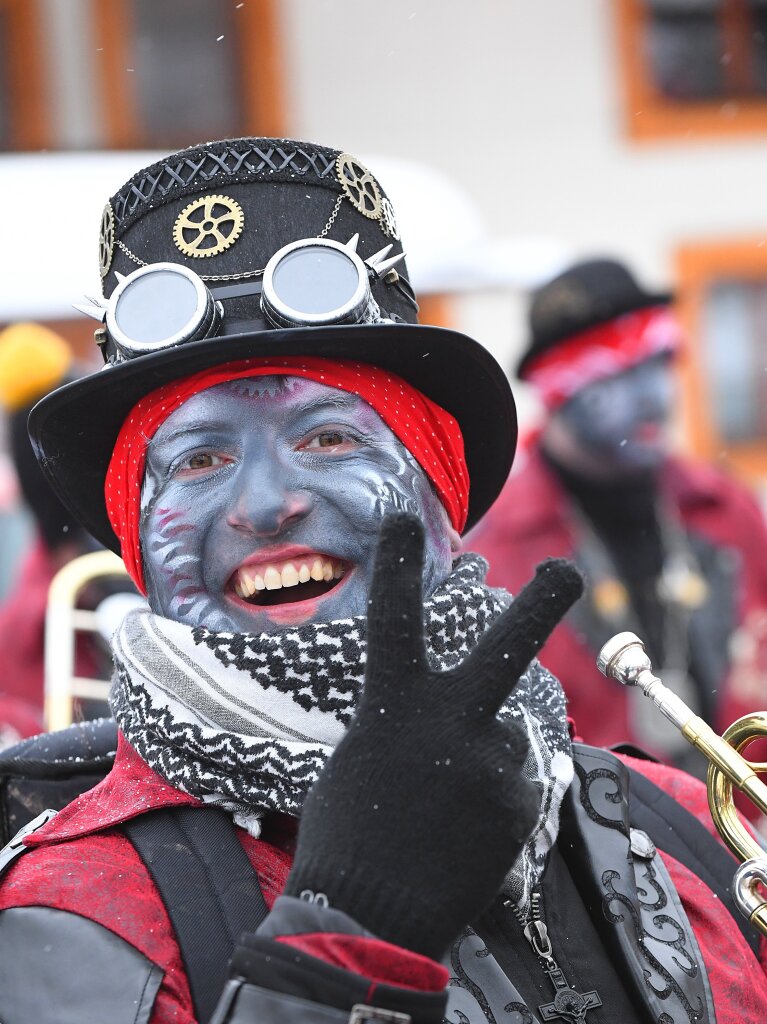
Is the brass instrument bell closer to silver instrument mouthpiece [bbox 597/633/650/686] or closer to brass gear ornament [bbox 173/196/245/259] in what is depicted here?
silver instrument mouthpiece [bbox 597/633/650/686]

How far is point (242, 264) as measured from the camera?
6.68 feet

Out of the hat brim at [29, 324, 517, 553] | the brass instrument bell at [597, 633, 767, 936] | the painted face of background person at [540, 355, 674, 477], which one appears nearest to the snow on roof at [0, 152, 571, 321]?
the painted face of background person at [540, 355, 674, 477]

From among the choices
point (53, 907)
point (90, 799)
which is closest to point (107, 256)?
point (90, 799)

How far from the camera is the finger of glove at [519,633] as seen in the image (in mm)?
1645

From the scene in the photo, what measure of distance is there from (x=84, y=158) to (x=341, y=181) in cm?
848

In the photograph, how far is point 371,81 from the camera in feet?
40.5

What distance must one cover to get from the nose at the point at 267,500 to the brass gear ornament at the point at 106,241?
1.21 feet

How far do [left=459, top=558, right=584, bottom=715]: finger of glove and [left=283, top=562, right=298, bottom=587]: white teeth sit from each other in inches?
14.3

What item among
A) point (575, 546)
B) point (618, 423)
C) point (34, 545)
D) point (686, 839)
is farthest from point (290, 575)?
point (618, 423)

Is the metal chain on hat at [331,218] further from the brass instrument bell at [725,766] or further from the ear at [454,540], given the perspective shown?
the brass instrument bell at [725,766]

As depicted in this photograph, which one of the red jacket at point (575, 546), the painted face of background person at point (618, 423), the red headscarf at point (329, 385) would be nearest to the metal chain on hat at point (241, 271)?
the red headscarf at point (329, 385)

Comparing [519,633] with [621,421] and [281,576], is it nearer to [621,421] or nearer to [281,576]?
[281,576]

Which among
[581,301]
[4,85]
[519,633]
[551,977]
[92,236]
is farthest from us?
[4,85]

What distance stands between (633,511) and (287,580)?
3.92 meters
